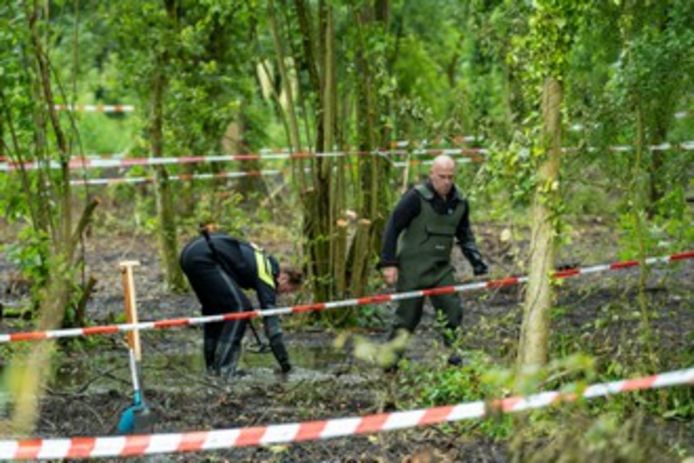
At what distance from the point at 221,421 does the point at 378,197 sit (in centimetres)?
588

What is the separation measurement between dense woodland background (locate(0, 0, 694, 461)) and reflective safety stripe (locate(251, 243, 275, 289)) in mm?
647

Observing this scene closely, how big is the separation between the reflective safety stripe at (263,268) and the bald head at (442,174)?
1.56 metres

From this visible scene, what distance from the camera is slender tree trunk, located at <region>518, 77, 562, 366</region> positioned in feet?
27.5

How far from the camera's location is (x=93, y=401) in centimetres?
995

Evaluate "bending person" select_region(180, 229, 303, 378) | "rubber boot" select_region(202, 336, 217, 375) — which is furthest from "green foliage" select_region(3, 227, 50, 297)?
"rubber boot" select_region(202, 336, 217, 375)

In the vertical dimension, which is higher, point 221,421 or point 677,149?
point 677,149

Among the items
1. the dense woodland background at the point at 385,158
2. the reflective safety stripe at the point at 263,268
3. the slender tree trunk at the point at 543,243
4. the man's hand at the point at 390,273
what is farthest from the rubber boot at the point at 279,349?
the slender tree trunk at the point at 543,243

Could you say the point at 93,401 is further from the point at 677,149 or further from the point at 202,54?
the point at 202,54

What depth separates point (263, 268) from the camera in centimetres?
1136

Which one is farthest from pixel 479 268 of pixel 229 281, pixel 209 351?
pixel 209 351

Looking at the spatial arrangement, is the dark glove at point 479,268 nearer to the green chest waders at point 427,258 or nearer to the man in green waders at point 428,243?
the man in green waders at point 428,243

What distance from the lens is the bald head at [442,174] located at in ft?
35.9

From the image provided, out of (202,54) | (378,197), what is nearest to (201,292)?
(378,197)

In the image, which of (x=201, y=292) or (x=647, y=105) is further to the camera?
(x=201, y=292)
